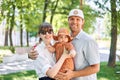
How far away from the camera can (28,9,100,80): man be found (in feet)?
12.1

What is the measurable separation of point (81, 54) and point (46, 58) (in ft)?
1.26

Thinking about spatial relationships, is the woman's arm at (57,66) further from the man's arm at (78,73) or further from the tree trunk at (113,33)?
the tree trunk at (113,33)

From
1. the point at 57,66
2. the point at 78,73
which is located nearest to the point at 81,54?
the point at 78,73

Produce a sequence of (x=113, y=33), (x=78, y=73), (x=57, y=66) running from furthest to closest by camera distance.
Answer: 1. (x=113, y=33)
2. (x=78, y=73)
3. (x=57, y=66)

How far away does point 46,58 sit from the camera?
12.2 feet

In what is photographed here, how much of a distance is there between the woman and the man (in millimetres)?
107

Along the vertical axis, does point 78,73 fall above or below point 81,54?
below

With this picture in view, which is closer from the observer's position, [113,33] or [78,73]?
[78,73]

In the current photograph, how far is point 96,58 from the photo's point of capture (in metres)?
3.73

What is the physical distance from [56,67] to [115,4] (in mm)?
14732

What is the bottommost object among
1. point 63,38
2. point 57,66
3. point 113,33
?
point 113,33

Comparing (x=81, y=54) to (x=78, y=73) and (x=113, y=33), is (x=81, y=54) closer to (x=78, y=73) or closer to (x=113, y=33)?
(x=78, y=73)

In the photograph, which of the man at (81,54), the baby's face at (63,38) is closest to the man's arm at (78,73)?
the man at (81,54)

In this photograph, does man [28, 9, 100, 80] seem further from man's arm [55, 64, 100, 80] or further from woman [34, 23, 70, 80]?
woman [34, 23, 70, 80]
